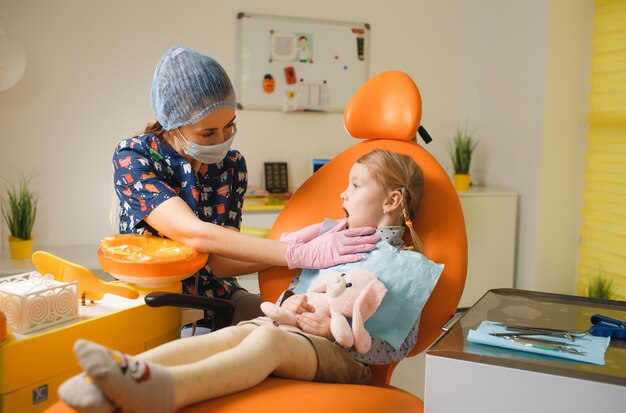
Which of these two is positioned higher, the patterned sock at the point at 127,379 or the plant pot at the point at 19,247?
the patterned sock at the point at 127,379

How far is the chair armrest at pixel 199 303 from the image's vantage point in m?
1.37

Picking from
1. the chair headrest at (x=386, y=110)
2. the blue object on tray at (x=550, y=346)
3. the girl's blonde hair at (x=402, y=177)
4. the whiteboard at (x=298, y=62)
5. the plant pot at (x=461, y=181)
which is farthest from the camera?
the plant pot at (x=461, y=181)

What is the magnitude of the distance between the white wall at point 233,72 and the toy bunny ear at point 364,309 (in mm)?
2480

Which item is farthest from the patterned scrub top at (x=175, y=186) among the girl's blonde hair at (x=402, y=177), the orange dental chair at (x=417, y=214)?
the girl's blonde hair at (x=402, y=177)

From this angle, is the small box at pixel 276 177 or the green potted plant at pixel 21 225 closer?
the green potted plant at pixel 21 225

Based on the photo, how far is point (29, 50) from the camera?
3.43m

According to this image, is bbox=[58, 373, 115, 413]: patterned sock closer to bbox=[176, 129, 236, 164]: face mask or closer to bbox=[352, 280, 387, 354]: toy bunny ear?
bbox=[352, 280, 387, 354]: toy bunny ear

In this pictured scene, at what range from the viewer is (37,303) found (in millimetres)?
1217

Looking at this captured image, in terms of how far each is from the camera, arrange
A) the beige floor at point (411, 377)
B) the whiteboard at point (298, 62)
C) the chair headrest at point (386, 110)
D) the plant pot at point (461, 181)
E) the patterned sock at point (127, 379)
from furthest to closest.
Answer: the plant pot at point (461, 181)
the whiteboard at point (298, 62)
the beige floor at point (411, 377)
the chair headrest at point (386, 110)
the patterned sock at point (127, 379)

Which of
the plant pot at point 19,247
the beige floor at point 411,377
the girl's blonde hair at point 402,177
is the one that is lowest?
the beige floor at point 411,377

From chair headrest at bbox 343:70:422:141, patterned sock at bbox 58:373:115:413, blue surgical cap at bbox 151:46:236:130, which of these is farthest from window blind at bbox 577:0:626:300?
patterned sock at bbox 58:373:115:413

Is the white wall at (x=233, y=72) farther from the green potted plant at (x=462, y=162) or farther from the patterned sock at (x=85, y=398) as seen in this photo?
the patterned sock at (x=85, y=398)

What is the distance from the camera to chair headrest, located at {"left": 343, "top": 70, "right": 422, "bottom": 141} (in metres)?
1.85

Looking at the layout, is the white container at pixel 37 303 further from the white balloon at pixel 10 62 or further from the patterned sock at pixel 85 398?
the white balloon at pixel 10 62
